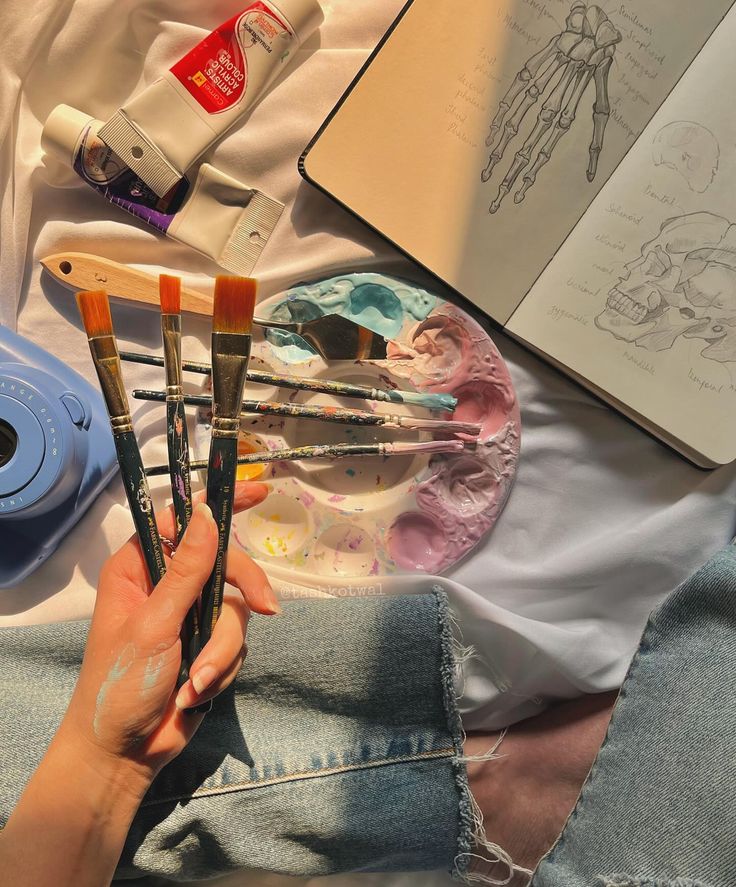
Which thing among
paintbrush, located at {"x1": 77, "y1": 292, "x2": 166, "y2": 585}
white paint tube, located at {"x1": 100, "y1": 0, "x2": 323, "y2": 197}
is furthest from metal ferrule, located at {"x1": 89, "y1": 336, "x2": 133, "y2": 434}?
white paint tube, located at {"x1": 100, "y1": 0, "x2": 323, "y2": 197}

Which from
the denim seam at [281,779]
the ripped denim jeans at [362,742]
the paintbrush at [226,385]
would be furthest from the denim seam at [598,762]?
the paintbrush at [226,385]

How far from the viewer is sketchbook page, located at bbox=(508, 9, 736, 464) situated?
517mm

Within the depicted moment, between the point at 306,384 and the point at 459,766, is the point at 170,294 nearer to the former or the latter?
the point at 306,384

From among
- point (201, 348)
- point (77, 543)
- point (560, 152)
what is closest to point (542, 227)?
point (560, 152)

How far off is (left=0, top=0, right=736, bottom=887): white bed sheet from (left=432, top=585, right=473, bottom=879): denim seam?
0.03 m

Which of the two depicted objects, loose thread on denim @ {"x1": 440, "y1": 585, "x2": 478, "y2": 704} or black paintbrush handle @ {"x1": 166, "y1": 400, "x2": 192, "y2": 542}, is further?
loose thread on denim @ {"x1": 440, "y1": 585, "x2": 478, "y2": 704}

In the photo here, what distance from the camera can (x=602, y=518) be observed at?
0.57 metres

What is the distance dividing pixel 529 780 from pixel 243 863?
0.25 metres

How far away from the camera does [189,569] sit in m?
0.38

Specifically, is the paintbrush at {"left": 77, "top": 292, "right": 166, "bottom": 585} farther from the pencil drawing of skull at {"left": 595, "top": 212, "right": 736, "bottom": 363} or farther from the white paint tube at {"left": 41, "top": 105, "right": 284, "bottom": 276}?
the pencil drawing of skull at {"left": 595, "top": 212, "right": 736, "bottom": 363}

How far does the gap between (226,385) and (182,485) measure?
0.28ft

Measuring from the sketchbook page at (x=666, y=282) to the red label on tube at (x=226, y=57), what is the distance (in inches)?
11.8

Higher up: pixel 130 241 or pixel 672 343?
pixel 672 343

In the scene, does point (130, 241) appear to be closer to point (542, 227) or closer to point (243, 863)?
point (542, 227)
